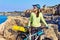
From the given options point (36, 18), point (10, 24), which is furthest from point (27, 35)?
point (10, 24)

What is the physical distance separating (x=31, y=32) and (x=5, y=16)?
171 cm

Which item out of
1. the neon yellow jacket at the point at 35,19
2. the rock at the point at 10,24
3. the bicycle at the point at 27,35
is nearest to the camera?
the neon yellow jacket at the point at 35,19

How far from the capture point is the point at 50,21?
6922 mm

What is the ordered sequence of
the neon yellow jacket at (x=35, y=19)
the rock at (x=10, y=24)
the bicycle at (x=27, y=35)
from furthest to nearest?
the rock at (x=10, y=24) → the bicycle at (x=27, y=35) → the neon yellow jacket at (x=35, y=19)

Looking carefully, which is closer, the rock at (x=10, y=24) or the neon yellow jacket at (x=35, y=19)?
the neon yellow jacket at (x=35, y=19)

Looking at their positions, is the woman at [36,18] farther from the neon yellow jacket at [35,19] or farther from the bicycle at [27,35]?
the bicycle at [27,35]

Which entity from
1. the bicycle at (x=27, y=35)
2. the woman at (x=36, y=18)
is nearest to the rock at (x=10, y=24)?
the bicycle at (x=27, y=35)

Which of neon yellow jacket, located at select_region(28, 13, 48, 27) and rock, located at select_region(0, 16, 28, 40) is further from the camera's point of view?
rock, located at select_region(0, 16, 28, 40)

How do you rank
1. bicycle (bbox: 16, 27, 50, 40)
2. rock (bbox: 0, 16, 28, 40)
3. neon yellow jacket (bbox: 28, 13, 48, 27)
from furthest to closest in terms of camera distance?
rock (bbox: 0, 16, 28, 40), bicycle (bbox: 16, 27, 50, 40), neon yellow jacket (bbox: 28, 13, 48, 27)

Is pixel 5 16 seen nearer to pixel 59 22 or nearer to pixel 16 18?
pixel 16 18

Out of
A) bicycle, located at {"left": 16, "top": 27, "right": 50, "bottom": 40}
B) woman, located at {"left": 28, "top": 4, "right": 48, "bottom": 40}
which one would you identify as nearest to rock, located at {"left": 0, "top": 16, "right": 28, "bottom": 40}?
bicycle, located at {"left": 16, "top": 27, "right": 50, "bottom": 40}

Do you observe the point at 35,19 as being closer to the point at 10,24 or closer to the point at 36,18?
the point at 36,18

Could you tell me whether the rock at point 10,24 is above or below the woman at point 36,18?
below

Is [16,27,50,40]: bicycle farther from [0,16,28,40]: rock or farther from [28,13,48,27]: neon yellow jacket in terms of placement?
[0,16,28,40]: rock
